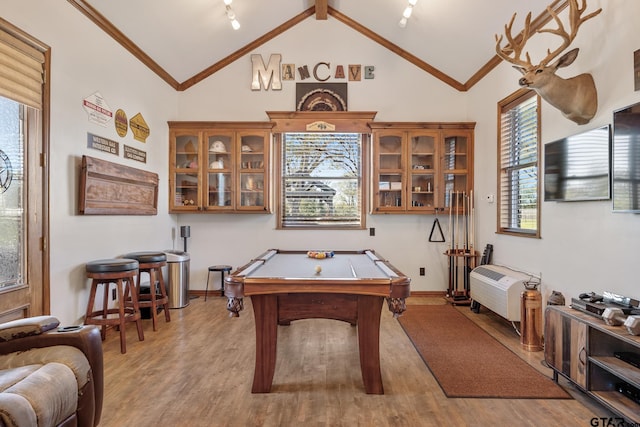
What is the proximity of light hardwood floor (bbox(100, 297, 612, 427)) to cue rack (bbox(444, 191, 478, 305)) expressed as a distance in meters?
1.39

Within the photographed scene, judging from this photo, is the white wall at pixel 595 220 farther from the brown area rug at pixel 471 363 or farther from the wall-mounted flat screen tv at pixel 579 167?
the brown area rug at pixel 471 363

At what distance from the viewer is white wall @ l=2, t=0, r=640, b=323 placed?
281 centimetres

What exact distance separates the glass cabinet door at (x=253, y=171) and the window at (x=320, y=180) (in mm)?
389

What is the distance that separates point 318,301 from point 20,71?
109 inches

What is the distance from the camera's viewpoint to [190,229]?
5.60 meters

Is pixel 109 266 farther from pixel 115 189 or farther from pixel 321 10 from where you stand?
pixel 321 10

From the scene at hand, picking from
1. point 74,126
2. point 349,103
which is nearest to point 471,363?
point 349,103

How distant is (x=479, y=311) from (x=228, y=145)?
4.03 meters

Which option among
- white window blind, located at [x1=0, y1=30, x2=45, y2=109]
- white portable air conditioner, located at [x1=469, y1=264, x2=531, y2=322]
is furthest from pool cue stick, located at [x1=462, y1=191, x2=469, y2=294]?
white window blind, located at [x1=0, y1=30, x2=45, y2=109]

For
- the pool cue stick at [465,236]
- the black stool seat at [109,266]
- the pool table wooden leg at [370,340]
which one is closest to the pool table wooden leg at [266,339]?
the pool table wooden leg at [370,340]

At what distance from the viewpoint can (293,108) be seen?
5.58m

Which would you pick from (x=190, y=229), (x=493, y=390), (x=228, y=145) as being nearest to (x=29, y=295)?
(x=190, y=229)

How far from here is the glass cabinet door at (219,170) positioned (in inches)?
211

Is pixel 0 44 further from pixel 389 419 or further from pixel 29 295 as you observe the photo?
pixel 389 419
